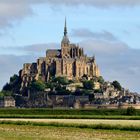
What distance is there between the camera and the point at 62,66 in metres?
188

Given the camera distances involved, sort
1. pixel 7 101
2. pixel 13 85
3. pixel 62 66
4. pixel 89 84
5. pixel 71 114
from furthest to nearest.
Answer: pixel 13 85 → pixel 62 66 → pixel 89 84 → pixel 7 101 → pixel 71 114

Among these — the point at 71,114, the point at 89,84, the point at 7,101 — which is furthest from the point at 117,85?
the point at 71,114

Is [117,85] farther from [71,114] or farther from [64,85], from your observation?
[71,114]

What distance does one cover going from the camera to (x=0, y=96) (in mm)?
180625

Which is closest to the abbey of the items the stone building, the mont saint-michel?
the mont saint-michel

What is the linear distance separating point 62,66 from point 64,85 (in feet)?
34.0

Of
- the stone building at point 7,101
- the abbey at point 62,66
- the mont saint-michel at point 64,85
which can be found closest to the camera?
the mont saint-michel at point 64,85

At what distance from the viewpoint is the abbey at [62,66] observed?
7367 inches

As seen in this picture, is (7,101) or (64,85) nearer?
(7,101)

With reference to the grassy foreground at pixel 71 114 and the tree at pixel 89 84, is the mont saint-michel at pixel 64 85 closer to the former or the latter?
the tree at pixel 89 84

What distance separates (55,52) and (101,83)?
17.6 metres

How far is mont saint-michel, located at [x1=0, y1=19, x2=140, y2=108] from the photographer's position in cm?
17062

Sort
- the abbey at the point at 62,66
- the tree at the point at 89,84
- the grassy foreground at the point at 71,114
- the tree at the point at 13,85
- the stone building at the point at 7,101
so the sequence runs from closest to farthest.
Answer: the grassy foreground at the point at 71,114
the stone building at the point at 7,101
the tree at the point at 89,84
the abbey at the point at 62,66
the tree at the point at 13,85

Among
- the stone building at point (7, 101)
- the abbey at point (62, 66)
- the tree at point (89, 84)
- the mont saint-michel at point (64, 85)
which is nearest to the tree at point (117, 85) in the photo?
the mont saint-michel at point (64, 85)
